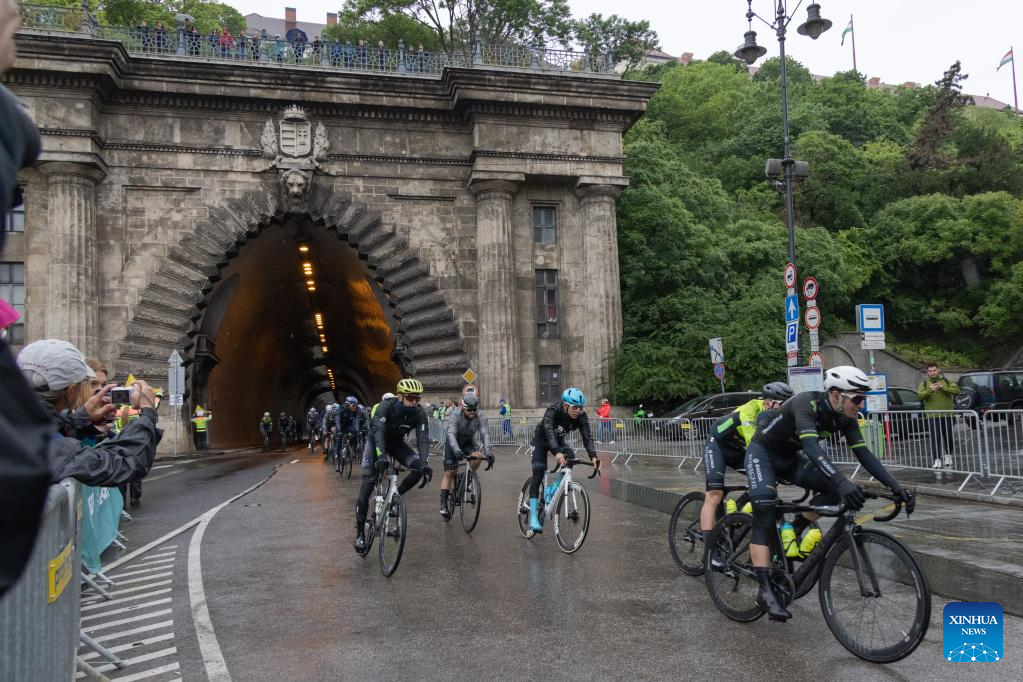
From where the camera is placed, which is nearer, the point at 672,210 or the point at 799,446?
the point at 799,446

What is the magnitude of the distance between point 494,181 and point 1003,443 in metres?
22.9

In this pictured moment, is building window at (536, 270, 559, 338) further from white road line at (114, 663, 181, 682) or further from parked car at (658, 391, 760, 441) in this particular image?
white road line at (114, 663, 181, 682)

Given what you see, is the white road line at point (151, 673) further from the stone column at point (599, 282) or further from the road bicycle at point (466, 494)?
the stone column at point (599, 282)

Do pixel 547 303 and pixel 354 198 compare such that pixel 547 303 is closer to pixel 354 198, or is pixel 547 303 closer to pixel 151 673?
pixel 354 198

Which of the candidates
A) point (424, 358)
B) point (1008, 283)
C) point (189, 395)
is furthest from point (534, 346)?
point (1008, 283)

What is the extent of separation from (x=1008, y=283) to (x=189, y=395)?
136ft

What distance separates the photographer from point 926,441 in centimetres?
1415

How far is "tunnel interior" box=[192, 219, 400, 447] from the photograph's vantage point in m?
34.3

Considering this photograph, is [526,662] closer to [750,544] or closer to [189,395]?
[750,544]

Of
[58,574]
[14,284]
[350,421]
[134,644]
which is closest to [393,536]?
[134,644]

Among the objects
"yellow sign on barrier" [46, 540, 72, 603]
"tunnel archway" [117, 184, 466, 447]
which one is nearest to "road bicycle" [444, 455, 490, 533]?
"yellow sign on barrier" [46, 540, 72, 603]

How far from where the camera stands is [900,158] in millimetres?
55562

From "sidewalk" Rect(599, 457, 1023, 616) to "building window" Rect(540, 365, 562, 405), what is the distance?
1804 centimetres

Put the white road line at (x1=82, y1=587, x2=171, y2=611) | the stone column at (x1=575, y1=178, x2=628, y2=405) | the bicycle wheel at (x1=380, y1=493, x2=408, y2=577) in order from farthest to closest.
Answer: the stone column at (x1=575, y1=178, x2=628, y2=405)
the bicycle wheel at (x1=380, y1=493, x2=408, y2=577)
the white road line at (x1=82, y1=587, x2=171, y2=611)
